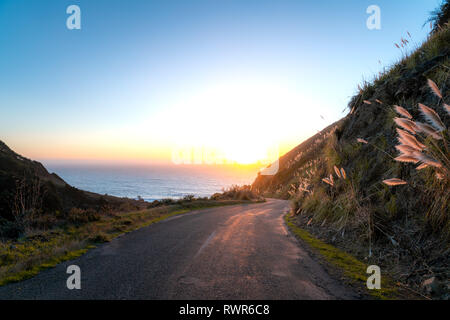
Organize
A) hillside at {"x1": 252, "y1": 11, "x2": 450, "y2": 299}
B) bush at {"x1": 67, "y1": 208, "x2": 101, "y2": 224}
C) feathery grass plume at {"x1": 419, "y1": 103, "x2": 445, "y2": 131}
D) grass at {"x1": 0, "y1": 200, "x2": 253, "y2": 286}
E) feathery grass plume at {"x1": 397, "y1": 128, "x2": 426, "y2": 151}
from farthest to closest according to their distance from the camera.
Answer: bush at {"x1": 67, "y1": 208, "x2": 101, "y2": 224}
grass at {"x1": 0, "y1": 200, "x2": 253, "y2": 286}
hillside at {"x1": 252, "y1": 11, "x2": 450, "y2": 299}
feathery grass plume at {"x1": 397, "y1": 128, "x2": 426, "y2": 151}
feathery grass plume at {"x1": 419, "y1": 103, "x2": 445, "y2": 131}

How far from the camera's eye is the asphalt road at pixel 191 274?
382 centimetres

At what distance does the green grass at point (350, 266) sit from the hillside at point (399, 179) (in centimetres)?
29

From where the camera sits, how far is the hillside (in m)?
4.25

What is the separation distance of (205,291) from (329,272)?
9.45ft

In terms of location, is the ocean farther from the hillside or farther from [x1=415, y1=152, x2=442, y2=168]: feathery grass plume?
[x1=415, y1=152, x2=442, y2=168]: feathery grass plume

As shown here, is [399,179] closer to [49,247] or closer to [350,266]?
[350,266]

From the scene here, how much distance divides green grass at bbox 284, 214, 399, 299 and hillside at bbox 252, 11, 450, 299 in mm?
289

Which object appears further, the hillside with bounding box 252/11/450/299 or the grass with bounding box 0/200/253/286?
the grass with bounding box 0/200/253/286

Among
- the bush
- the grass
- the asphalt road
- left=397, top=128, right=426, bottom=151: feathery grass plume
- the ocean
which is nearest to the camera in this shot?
the asphalt road

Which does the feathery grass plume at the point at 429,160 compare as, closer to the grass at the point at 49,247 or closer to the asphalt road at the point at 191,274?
the asphalt road at the point at 191,274

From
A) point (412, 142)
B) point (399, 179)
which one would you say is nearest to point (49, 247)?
point (399, 179)

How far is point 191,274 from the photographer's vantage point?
4.64 meters

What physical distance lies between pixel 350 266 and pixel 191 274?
12.0ft

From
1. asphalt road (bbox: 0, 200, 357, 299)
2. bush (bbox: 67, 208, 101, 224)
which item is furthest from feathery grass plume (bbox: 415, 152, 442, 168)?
bush (bbox: 67, 208, 101, 224)
